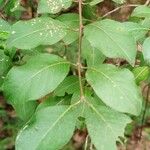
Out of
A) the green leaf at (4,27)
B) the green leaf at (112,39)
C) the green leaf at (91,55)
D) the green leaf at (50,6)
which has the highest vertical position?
the green leaf at (50,6)

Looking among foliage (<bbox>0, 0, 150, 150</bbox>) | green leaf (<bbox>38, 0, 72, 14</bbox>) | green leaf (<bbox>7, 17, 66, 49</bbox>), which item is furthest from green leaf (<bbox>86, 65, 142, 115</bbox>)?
green leaf (<bbox>38, 0, 72, 14</bbox>)

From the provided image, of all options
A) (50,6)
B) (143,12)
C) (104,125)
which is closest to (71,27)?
(50,6)

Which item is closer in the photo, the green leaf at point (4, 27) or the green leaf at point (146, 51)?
the green leaf at point (146, 51)

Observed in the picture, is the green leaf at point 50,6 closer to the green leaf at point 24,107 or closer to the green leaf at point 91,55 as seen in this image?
the green leaf at point 91,55

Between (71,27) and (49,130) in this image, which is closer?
(49,130)

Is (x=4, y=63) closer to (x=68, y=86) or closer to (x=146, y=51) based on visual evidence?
(x=68, y=86)

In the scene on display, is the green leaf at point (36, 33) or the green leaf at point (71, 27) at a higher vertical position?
the green leaf at point (36, 33)

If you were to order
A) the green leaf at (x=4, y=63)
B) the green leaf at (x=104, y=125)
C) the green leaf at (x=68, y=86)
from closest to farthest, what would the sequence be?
the green leaf at (x=104, y=125) < the green leaf at (x=68, y=86) < the green leaf at (x=4, y=63)

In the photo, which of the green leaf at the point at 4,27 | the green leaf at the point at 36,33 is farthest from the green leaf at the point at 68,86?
the green leaf at the point at 4,27
